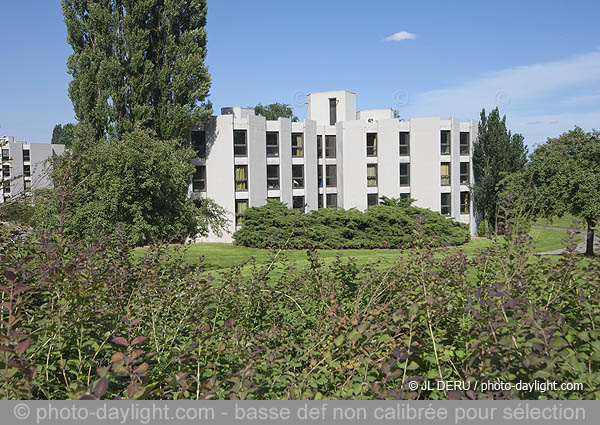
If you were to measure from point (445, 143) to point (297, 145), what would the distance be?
456 inches

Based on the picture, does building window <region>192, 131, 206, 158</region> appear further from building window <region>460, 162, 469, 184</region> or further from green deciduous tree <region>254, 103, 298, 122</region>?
green deciduous tree <region>254, 103, 298, 122</region>

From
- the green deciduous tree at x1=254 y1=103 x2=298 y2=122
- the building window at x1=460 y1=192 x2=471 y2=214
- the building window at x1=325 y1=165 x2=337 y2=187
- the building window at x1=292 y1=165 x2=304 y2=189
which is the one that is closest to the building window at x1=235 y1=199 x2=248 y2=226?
the building window at x1=292 y1=165 x2=304 y2=189

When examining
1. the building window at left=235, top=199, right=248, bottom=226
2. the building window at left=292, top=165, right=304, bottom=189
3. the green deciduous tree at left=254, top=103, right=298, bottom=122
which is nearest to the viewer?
the building window at left=235, top=199, right=248, bottom=226

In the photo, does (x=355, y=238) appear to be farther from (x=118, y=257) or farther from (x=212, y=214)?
(x=118, y=257)

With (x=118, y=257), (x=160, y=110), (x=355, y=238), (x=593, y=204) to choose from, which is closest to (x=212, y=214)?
(x=160, y=110)

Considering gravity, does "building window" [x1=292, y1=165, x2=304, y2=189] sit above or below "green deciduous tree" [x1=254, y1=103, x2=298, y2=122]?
below

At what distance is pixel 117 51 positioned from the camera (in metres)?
A: 30.2

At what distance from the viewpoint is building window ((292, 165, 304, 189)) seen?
3741 cm

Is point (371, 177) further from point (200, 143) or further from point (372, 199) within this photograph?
point (200, 143)

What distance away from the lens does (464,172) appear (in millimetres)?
40875

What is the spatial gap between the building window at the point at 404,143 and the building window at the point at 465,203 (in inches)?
219

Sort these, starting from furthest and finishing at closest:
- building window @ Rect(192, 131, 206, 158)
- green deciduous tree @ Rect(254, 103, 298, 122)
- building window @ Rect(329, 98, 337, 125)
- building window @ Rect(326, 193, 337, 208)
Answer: green deciduous tree @ Rect(254, 103, 298, 122)
building window @ Rect(329, 98, 337, 125)
building window @ Rect(326, 193, 337, 208)
building window @ Rect(192, 131, 206, 158)

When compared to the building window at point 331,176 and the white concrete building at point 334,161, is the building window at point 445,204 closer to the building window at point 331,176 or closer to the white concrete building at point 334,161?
the white concrete building at point 334,161
